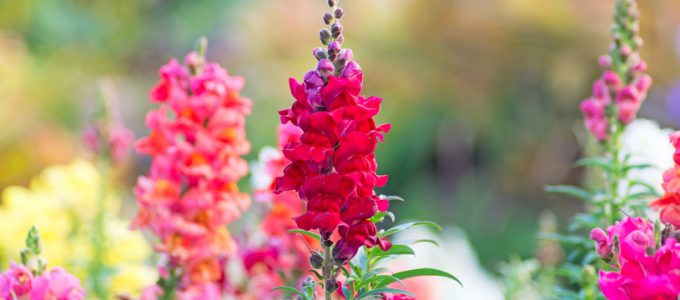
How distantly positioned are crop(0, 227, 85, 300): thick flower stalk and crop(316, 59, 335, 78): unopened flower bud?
34 centimetres

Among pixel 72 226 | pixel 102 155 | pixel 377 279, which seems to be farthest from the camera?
pixel 72 226

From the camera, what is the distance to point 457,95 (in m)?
4.58

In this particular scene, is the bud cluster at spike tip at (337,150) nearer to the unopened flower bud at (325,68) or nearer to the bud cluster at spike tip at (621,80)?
the unopened flower bud at (325,68)

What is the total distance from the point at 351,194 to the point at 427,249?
124 cm

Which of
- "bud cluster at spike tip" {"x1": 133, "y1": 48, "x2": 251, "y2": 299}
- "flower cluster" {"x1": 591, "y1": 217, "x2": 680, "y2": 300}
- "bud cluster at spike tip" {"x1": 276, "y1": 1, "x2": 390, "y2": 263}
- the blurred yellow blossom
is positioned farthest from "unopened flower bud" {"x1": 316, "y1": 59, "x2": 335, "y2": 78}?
the blurred yellow blossom

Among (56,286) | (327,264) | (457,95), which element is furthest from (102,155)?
(457,95)

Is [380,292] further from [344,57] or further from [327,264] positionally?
[344,57]

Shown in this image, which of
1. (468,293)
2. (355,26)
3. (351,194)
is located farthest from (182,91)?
(355,26)

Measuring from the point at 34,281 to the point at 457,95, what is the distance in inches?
150

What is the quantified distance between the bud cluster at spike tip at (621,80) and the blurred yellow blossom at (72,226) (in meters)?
0.82

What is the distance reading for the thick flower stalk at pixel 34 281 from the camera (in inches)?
35.0

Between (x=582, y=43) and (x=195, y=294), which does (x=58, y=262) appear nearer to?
(x=195, y=294)

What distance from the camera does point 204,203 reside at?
45.8 inches

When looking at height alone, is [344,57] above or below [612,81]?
below
